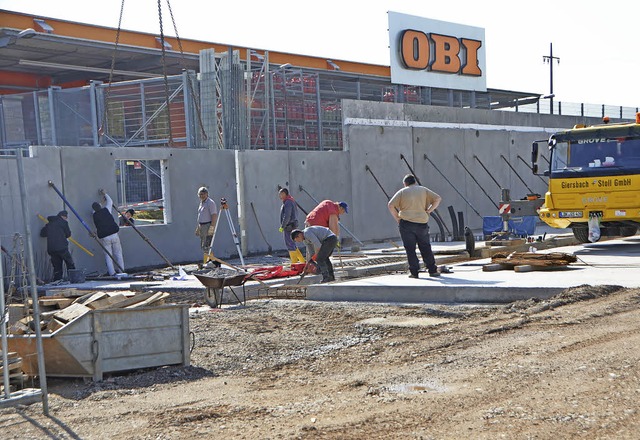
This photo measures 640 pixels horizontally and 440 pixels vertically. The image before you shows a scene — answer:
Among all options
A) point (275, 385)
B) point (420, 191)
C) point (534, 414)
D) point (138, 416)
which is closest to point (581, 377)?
point (534, 414)

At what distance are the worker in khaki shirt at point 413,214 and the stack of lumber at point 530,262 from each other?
141cm

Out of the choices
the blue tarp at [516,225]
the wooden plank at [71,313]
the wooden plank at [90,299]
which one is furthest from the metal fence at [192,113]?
the wooden plank at [71,313]

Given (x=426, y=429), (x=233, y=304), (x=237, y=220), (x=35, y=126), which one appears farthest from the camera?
(x=35, y=126)

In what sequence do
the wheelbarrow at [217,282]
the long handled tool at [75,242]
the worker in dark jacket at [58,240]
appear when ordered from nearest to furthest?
→ the wheelbarrow at [217,282] < the worker in dark jacket at [58,240] < the long handled tool at [75,242]

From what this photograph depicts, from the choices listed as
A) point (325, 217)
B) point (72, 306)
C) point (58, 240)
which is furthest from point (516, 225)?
point (72, 306)

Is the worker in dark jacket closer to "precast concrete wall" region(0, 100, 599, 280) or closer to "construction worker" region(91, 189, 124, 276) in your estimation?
"precast concrete wall" region(0, 100, 599, 280)

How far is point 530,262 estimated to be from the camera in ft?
48.8

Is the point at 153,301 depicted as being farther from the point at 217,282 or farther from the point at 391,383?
A: the point at 391,383

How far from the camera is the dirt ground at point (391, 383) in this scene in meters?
6.25

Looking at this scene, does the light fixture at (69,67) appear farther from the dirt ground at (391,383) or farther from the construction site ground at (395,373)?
the dirt ground at (391,383)

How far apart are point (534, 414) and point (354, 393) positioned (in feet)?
5.46

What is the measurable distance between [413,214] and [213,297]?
3.42 m

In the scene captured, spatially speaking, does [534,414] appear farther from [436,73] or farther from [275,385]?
[436,73]

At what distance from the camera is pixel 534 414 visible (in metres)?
6.27
